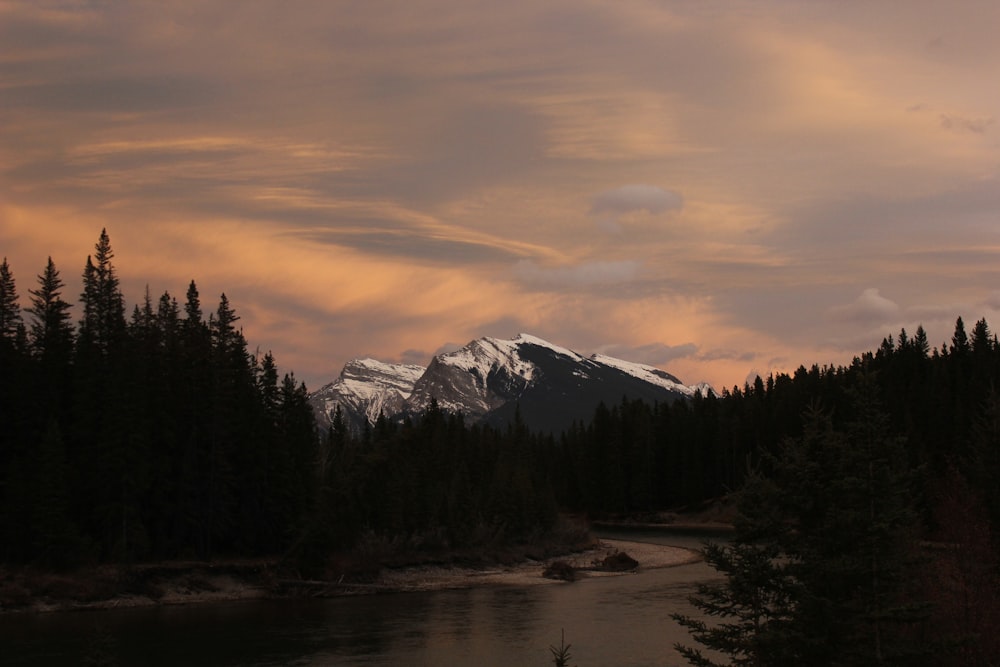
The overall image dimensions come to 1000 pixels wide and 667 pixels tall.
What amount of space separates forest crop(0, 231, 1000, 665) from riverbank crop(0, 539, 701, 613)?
2664 millimetres

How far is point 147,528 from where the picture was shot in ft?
263

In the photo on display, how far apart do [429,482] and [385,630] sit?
43955 millimetres

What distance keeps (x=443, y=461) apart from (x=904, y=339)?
82.1 metres

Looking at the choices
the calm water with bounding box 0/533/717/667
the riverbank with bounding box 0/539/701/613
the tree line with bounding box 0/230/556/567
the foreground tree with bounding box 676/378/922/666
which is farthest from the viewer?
the tree line with bounding box 0/230/556/567

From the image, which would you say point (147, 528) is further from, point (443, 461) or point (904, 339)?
point (904, 339)

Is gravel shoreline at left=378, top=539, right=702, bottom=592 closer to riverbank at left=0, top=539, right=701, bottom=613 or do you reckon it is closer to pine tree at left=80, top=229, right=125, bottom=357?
riverbank at left=0, top=539, right=701, bottom=613

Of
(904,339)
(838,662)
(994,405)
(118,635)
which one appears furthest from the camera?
(904,339)

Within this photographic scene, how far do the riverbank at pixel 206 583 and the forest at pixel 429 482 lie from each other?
266 cm

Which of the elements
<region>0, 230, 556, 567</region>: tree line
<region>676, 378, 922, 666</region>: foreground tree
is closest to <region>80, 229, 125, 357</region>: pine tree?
<region>0, 230, 556, 567</region>: tree line

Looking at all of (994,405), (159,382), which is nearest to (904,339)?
(994,405)

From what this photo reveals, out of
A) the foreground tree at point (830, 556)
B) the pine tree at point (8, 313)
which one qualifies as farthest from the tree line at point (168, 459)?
the foreground tree at point (830, 556)

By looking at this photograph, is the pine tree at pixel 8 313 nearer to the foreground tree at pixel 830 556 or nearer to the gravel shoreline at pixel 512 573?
the gravel shoreline at pixel 512 573

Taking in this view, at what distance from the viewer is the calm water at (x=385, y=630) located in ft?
158

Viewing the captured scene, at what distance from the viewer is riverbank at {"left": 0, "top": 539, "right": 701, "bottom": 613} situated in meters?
65.3
